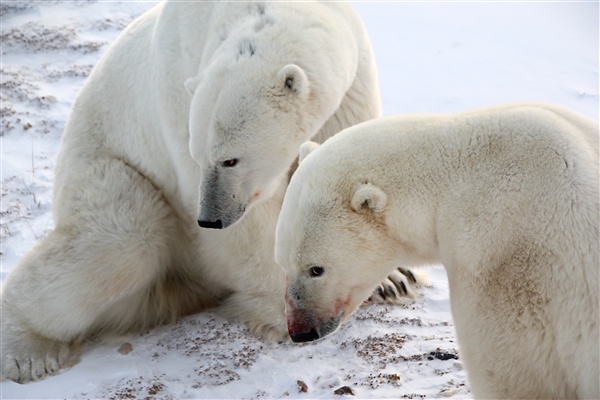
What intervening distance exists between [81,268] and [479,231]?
99.1 inches

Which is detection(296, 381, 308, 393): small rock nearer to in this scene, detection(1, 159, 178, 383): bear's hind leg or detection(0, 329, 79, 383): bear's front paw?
detection(1, 159, 178, 383): bear's hind leg

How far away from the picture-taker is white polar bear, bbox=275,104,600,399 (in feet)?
8.34

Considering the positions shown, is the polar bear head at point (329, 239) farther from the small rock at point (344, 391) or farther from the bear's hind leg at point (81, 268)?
the bear's hind leg at point (81, 268)

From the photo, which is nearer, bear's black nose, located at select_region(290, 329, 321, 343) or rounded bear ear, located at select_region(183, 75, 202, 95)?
bear's black nose, located at select_region(290, 329, 321, 343)

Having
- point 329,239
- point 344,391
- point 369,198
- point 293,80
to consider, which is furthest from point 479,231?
point 344,391

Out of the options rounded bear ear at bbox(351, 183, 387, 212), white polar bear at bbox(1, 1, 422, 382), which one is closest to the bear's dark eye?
white polar bear at bbox(1, 1, 422, 382)

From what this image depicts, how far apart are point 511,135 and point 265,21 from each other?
148 cm

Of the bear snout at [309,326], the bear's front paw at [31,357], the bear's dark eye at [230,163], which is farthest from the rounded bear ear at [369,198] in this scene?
the bear's front paw at [31,357]

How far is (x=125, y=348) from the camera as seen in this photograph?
15.1 ft

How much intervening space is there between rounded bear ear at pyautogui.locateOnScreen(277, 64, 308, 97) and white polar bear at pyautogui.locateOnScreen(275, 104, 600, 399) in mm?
651

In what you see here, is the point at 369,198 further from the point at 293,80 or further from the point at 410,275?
the point at 410,275

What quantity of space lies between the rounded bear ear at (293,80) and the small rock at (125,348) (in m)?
1.82

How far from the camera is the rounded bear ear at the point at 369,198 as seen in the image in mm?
2773

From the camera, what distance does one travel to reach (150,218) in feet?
15.0
